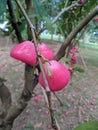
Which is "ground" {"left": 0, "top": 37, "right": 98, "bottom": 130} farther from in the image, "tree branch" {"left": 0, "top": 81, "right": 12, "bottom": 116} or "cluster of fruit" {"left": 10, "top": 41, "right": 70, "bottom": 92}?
"cluster of fruit" {"left": 10, "top": 41, "right": 70, "bottom": 92}

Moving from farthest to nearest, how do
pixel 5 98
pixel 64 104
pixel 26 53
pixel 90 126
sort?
pixel 64 104 < pixel 5 98 < pixel 26 53 < pixel 90 126

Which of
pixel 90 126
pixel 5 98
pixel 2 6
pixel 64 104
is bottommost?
pixel 64 104

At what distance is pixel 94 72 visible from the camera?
16.3 ft

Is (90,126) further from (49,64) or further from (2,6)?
(2,6)

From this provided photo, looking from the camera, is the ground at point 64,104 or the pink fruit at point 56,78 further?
the ground at point 64,104

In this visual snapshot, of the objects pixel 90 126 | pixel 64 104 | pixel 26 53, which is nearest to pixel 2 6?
pixel 26 53

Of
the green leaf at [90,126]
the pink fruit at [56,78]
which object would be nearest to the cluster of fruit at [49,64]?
the pink fruit at [56,78]

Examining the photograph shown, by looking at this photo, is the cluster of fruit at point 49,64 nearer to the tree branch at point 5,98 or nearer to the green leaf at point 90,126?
the green leaf at point 90,126

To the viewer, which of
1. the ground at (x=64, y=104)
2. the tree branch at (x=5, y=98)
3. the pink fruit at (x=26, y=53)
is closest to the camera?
the pink fruit at (x=26, y=53)

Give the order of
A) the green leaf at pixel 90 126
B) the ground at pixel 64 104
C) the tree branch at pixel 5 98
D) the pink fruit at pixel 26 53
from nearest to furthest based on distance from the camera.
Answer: the green leaf at pixel 90 126, the pink fruit at pixel 26 53, the tree branch at pixel 5 98, the ground at pixel 64 104

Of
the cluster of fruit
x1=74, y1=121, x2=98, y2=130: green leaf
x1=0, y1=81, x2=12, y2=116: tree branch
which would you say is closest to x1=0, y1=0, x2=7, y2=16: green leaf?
the cluster of fruit

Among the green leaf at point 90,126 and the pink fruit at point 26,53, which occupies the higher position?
the pink fruit at point 26,53

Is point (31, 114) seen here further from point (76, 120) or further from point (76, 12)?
point (76, 12)

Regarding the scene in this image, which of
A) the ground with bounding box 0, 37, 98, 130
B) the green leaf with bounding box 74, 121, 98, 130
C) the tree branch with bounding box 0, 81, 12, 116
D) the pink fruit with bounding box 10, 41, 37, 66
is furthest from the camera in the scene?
the ground with bounding box 0, 37, 98, 130
